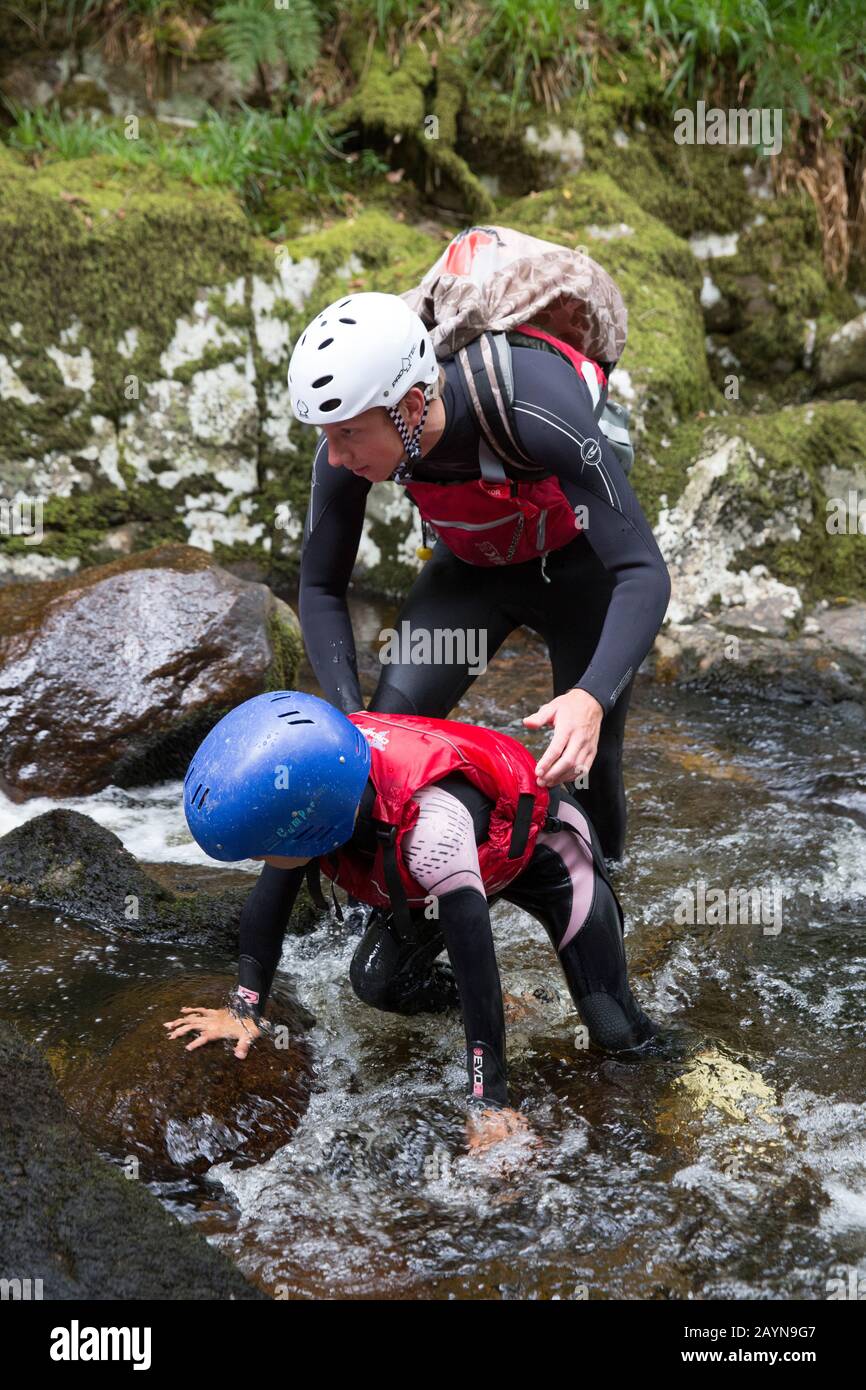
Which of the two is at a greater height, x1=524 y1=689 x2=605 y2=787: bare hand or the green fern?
the green fern

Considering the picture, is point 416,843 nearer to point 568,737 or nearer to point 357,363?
point 568,737

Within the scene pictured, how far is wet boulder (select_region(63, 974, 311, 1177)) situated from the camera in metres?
3.04

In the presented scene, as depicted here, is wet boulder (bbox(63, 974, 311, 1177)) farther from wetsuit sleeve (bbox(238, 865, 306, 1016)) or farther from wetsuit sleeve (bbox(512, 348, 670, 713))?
wetsuit sleeve (bbox(512, 348, 670, 713))

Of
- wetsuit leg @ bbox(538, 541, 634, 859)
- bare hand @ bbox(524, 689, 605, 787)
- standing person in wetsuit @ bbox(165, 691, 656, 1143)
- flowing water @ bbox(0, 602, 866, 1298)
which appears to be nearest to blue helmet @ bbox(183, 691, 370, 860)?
standing person in wetsuit @ bbox(165, 691, 656, 1143)

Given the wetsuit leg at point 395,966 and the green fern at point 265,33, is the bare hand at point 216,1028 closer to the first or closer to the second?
the wetsuit leg at point 395,966

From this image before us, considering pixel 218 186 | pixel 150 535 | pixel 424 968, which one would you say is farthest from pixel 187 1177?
pixel 218 186

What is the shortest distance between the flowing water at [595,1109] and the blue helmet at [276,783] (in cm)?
88

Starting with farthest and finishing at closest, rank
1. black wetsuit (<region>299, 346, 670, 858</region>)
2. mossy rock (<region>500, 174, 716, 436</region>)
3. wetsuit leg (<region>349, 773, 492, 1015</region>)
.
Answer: mossy rock (<region>500, 174, 716, 436</region>) → wetsuit leg (<region>349, 773, 492, 1015</region>) → black wetsuit (<region>299, 346, 670, 858</region>)

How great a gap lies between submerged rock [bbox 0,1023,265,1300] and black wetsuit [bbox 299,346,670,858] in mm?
1372

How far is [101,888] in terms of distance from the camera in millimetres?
4156

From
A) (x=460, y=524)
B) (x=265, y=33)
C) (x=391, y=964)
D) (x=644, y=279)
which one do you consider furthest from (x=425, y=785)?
(x=265, y=33)

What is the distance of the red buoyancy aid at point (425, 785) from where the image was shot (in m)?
2.93

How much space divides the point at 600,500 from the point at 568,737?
67cm

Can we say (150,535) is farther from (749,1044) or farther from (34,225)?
(749,1044)
